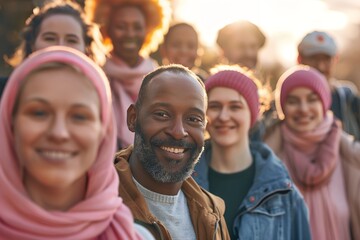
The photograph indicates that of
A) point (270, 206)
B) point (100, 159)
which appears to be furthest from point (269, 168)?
point (100, 159)

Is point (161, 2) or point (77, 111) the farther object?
point (161, 2)

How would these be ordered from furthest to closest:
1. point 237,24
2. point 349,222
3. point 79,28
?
point 237,24, point 349,222, point 79,28

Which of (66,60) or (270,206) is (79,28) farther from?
(66,60)

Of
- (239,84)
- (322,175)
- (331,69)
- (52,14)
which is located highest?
(52,14)

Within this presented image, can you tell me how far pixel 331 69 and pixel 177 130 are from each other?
437 cm

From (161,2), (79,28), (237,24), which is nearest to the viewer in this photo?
(79,28)

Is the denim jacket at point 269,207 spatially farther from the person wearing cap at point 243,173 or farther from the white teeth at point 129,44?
the white teeth at point 129,44

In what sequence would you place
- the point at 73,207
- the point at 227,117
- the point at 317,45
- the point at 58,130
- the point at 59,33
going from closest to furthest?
the point at 58,130
the point at 73,207
the point at 227,117
the point at 59,33
the point at 317,45

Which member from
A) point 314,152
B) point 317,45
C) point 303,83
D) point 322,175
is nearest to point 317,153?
point 314,152

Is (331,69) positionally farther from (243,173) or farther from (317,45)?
(243,173)

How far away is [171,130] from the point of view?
370 centimetres

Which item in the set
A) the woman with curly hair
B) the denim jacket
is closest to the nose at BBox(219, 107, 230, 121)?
the denim jacket

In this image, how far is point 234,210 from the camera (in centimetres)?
499

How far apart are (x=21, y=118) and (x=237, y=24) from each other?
512cm
